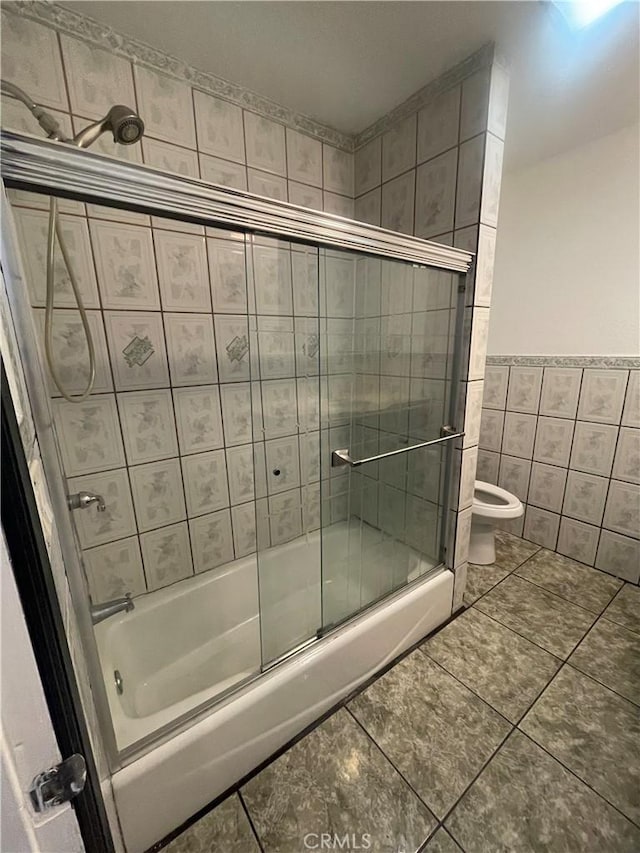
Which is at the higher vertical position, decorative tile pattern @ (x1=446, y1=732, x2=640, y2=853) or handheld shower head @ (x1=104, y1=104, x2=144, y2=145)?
handheld shower head @ (x1=104, y1=104, x2=144, y2=145)

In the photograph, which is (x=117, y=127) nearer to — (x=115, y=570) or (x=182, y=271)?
(x=182, y=271)

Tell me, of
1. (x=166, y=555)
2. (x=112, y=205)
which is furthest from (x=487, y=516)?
(x=112, y=205)

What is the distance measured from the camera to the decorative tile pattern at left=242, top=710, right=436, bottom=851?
2.96 feet

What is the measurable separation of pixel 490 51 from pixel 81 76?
1282 mm

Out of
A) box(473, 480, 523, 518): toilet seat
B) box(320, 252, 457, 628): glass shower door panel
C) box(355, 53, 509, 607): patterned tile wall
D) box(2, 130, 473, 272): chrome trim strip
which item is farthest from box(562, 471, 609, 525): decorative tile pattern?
box(2, 130, 473, 272): chrome trim strip

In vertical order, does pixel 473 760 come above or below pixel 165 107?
below

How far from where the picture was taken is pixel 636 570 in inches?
68.4

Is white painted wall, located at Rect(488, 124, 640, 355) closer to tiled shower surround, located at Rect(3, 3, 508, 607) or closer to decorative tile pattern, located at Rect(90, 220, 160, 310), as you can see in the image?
tiled shower surround, located at Rect(3, 3, 508, 607)

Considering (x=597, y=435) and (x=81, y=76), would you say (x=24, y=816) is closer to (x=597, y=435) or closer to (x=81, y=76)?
(x=81, y=76)

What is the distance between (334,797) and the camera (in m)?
0.97

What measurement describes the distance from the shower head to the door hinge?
42.0 inches

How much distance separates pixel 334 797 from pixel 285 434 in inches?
43.5

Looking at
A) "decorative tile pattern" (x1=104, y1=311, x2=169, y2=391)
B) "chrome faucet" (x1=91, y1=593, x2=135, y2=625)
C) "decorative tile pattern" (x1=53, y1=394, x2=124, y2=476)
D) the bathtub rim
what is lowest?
the bathtub rim

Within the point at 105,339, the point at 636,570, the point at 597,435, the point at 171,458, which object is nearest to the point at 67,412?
the point at 105,339
